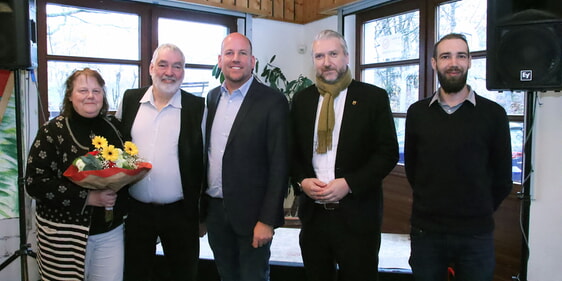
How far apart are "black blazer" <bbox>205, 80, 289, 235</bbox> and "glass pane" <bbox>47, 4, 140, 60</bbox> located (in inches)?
113

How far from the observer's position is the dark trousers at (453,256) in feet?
6.11

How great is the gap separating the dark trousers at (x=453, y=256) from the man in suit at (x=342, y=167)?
0.24m

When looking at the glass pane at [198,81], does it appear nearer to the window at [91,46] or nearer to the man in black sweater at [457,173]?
the window at [91,46]

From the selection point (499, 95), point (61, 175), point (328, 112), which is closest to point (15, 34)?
point (61, 175)

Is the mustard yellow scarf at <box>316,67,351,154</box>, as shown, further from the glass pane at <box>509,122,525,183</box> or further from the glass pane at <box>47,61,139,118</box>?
the glass pane at <box>47,61,139,118</box>

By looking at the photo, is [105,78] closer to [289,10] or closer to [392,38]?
[289,10]

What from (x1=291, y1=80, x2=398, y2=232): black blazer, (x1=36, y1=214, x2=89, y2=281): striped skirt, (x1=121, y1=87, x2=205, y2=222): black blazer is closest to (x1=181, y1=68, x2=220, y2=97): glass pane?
(x1=121, y1=87, x2=205, y2=222): black blazer

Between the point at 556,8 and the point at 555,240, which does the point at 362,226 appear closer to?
the point at 556,8

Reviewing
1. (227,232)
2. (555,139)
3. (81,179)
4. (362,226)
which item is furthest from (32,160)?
(555,139)

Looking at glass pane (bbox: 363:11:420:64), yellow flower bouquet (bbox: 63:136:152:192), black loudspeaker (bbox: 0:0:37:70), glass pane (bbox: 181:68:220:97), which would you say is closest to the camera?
yellow flower bouquet (bbox: 63:136:152:192)

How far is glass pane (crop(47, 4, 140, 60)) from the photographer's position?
398 centimetres

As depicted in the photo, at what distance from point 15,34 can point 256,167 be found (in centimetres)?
179

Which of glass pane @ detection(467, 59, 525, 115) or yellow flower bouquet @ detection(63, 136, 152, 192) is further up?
glass pane @ detection(467, 59, 525, 115)

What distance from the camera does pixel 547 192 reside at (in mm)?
2977
